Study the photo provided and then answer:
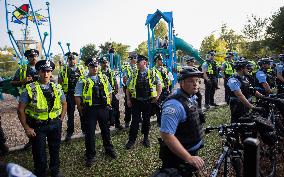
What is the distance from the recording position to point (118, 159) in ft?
19.2

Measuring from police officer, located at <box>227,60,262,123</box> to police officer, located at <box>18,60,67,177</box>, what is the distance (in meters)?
3.43

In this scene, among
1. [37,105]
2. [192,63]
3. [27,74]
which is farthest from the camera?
[192,63]

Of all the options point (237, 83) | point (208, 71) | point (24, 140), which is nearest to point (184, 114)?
point (237, 83)

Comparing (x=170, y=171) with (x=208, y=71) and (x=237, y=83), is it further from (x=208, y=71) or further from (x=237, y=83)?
(x=208, y=71)

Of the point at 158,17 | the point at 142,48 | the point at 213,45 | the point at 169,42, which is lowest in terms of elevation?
the point at 169,42

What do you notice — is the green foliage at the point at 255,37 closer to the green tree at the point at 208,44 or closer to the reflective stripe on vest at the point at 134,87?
the green tree at the point at 208,44

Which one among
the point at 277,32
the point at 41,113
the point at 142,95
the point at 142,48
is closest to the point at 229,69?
the point at 142,95

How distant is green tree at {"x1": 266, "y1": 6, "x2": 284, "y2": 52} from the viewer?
33.9m

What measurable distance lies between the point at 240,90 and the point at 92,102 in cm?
301

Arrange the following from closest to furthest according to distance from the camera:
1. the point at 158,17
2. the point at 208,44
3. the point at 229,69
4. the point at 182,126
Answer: the point at 182,126, the point at 229,69, the point at 158,17, the point at 208,44

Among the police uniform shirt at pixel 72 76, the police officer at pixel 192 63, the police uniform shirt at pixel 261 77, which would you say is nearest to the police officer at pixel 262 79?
the police uniform shirt at pixel 261 77

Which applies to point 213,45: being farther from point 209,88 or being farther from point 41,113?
point 41,113

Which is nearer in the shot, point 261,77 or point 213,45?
point 261,77

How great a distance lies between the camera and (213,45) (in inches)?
1615
